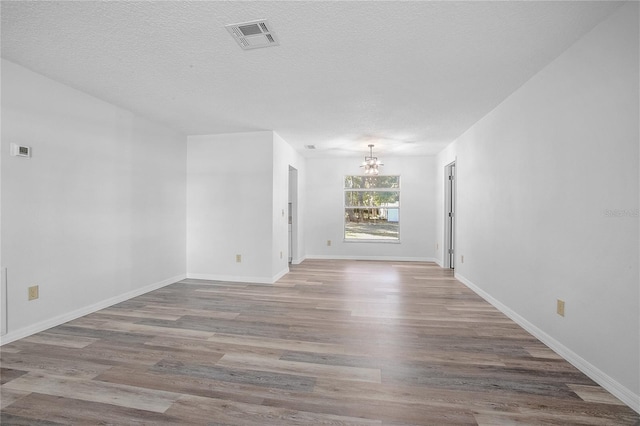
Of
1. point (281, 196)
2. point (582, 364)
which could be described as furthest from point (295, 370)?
point (281, 196)

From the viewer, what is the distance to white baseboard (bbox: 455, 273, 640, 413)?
5.51 feet

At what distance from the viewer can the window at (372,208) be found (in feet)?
22.6

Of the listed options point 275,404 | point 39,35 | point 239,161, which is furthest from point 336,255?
point 39,35

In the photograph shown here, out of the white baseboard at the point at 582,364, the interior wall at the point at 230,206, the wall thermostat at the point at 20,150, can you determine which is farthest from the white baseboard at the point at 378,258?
the wall thermostat at the point at 20,150

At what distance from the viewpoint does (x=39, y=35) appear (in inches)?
82.1

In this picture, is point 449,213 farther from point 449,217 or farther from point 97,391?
point 97,391

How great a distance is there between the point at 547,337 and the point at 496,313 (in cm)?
81

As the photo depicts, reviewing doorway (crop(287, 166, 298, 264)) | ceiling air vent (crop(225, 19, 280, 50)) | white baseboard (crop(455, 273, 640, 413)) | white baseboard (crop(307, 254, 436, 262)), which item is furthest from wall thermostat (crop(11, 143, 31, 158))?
white baseboard (crop(307, 254, 436, 262))

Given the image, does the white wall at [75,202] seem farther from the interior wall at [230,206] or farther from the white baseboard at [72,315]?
the interior wall at [230,206]

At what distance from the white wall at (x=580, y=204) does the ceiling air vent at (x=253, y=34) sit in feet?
7.25

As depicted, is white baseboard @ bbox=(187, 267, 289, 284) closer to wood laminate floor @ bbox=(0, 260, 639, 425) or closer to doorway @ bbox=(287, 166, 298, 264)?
wood laminate floor @ bbox=(0, 260, 639, 425)

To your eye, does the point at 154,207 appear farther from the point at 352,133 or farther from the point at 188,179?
the point at 352,133

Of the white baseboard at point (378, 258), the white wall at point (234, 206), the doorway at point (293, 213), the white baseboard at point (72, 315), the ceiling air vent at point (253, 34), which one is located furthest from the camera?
the white baseboard at point (378, 258)

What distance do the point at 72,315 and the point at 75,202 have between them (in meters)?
1.16
